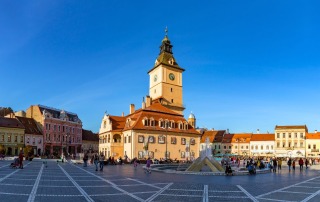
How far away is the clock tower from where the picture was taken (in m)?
79.2

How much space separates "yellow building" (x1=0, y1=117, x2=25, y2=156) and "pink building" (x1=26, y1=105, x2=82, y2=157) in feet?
24.8

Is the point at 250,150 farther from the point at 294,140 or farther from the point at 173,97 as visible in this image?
the point at 173,97

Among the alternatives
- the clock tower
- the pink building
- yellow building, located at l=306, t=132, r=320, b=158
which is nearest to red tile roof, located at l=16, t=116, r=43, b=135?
the pink building

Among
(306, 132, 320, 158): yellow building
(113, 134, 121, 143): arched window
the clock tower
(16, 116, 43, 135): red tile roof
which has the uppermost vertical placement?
the clock tower

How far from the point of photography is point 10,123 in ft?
250

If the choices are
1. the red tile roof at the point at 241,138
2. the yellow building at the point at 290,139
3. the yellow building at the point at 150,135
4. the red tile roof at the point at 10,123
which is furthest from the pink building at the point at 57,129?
the yellow building at the point at 290,139

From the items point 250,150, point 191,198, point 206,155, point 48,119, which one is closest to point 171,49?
point 48,119

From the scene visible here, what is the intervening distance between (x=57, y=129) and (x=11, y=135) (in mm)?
15196

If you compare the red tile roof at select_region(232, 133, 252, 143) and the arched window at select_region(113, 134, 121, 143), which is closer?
the arched window at select_region(113, 134, 121, 143)

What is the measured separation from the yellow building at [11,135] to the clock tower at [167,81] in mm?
33677

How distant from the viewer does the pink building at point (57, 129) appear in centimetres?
8512

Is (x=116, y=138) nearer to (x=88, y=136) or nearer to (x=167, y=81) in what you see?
(x=167, y=81)

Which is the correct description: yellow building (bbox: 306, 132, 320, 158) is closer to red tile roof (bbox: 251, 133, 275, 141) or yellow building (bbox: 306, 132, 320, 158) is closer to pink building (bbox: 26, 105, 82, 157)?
red tile roof (bbox: 251, 133, 275, 141)

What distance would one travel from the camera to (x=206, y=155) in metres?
34.4
